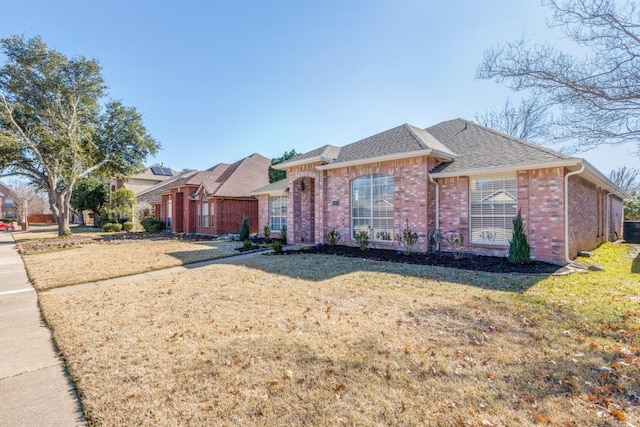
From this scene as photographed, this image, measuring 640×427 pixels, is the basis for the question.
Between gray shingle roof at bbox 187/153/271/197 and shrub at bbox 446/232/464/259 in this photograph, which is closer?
shrub at bbox 446/232/464/259

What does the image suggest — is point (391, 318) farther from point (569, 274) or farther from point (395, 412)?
point (569, 274)

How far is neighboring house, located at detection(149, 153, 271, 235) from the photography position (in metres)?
23.2

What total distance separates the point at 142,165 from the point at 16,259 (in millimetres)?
15854

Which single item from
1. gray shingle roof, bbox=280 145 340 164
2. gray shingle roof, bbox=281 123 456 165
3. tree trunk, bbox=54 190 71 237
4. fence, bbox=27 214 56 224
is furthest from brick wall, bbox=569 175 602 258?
fence, bbox=27 214 56 224

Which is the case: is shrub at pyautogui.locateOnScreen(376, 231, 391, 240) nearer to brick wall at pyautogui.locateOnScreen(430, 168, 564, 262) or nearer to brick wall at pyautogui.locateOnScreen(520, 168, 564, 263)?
brick wall at pyautogui.locateOnScreen(430, 168, 564, 262)

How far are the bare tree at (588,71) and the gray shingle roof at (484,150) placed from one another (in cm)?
152

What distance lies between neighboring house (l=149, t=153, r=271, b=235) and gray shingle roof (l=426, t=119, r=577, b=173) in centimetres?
1500

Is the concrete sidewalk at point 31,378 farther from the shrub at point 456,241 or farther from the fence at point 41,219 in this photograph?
the fence at point 41,219

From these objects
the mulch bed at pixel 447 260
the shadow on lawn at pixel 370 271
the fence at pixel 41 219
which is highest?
the fence at pixel 41 219

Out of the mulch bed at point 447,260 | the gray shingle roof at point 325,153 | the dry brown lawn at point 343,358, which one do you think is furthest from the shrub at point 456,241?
the gray shingle roof at point 325,153

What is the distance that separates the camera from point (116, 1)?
10984 mm

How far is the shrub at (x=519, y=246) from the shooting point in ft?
31.1

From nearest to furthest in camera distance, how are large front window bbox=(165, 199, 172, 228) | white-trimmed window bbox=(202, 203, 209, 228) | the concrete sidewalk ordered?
the concrete sidewalk < white-trimmed window bbox=(202, 203, 209, 228) < large front window bbox=(165, 199, 172, 228)

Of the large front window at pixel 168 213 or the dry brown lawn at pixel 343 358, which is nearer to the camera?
the dry brown lawn at pixel 343 358
